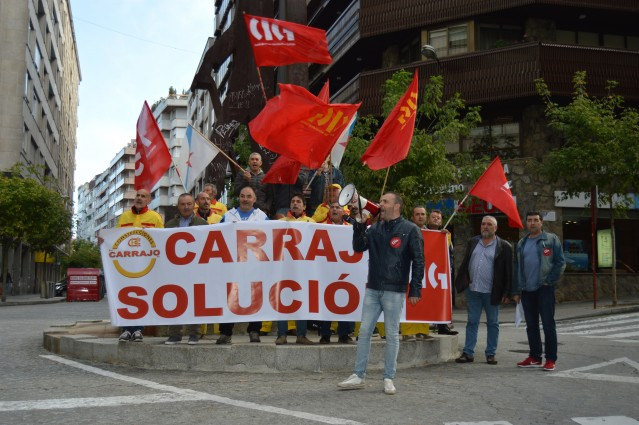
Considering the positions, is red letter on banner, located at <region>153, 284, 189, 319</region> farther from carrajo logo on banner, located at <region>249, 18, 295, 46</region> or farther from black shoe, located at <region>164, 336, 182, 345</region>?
carrajo logo on banner, located at <region>249, 18, 295, 46</region>

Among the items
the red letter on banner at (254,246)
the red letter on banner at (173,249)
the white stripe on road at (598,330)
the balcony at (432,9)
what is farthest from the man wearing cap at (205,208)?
the balcony at (432,9)

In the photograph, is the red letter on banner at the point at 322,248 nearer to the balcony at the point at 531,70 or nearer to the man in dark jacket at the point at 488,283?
the man in dark jacket at the point at 488,283

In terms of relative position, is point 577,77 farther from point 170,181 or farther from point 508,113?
point 170,181

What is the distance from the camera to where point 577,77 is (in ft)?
72.5

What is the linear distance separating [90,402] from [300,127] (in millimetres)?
4721

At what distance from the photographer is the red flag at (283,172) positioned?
34.0 ft

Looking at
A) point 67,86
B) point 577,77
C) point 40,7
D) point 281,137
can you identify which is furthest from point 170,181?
point 281,137

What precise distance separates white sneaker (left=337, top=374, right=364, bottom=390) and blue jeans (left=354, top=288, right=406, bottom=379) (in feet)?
0.17

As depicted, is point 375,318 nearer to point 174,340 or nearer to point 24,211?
point 174,340

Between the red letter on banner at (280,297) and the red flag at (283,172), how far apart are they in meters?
2.37

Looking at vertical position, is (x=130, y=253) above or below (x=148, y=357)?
above

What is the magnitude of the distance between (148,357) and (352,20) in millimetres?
24061

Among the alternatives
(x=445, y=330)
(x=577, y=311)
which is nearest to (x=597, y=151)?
(x=577, y=311)

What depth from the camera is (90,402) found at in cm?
A: 613
